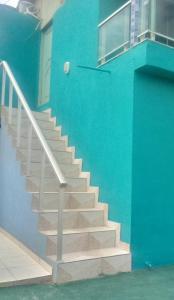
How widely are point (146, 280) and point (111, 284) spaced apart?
0.43 metres

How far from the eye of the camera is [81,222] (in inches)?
172

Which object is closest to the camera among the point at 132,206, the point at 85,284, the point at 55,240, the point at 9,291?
the point at 9,291

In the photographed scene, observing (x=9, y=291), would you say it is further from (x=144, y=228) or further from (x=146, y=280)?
(x=144, y=228)

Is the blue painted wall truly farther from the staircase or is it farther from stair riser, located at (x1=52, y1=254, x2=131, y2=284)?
stair riser, located at (x1=52, y1=254, x2=131, y2=284)

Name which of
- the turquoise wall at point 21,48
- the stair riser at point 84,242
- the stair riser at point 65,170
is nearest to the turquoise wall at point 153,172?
the stair riser at point 84,242

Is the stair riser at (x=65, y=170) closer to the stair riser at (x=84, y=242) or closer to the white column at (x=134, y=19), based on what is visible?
the stair riser at (x=84, y=242)

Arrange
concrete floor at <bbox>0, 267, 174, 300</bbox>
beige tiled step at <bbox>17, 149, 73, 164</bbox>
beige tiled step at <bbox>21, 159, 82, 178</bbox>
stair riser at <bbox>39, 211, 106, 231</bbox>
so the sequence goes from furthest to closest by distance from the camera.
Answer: beige tiled step at <bbox>17, 149, 73, 164</bbox>
beige tiled step at <bbox>21, 159, 82, 178</bbox>
stair riser at <bbox>39, 211, 106, 231</bbox>
concrete floor at <bbox>0, 267, 174, 300</bbox>

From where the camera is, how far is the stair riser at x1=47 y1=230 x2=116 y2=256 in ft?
12.4

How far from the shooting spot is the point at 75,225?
14.1ft

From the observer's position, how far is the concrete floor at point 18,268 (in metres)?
3.34

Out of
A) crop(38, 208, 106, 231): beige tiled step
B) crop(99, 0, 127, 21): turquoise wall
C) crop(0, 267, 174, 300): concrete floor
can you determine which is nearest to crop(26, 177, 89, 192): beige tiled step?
crop(38, 208, 106, 231): beige tiled step

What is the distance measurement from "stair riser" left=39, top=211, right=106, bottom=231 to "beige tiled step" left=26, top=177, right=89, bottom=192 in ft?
1.55

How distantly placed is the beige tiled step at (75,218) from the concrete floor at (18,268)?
1.43ft

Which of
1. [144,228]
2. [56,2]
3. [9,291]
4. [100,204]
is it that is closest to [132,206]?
[144,228]
